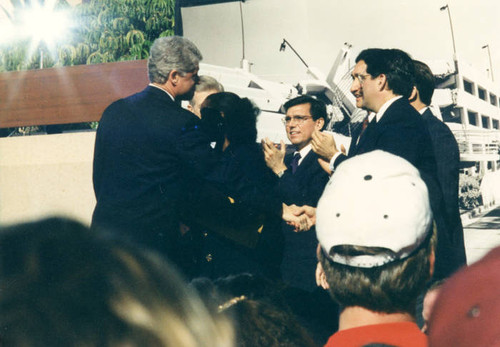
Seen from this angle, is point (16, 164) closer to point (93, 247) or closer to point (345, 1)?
point (345, 1)

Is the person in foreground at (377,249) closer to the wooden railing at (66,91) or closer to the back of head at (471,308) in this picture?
the back of head at (471,308)

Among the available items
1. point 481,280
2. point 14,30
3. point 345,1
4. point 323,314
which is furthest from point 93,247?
point 14,30

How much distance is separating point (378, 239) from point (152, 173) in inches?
45.9

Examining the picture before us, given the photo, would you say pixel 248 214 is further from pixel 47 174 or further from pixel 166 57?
pixel 47 174

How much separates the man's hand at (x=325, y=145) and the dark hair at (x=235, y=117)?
1.37 feet

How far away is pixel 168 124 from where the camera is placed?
201 centimetres

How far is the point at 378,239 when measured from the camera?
1.05 m

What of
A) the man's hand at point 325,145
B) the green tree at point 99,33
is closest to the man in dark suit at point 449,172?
the man's hand at point 325,145

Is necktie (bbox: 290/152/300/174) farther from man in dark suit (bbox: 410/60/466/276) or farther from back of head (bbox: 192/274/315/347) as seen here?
back of head (bbox: 192/274/315/347)

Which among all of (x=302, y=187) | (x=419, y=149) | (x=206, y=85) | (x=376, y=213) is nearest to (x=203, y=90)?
(x=206, y=85)

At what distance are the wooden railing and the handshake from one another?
5.84 ft

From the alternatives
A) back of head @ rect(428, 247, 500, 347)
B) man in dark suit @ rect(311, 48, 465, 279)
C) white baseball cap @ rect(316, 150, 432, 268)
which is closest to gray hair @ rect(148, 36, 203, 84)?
man in dark suit @ rect(311, 48, 465, 279)

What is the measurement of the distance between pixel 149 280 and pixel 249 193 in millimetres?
1525

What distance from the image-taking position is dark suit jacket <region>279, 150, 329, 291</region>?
2.39 meters
